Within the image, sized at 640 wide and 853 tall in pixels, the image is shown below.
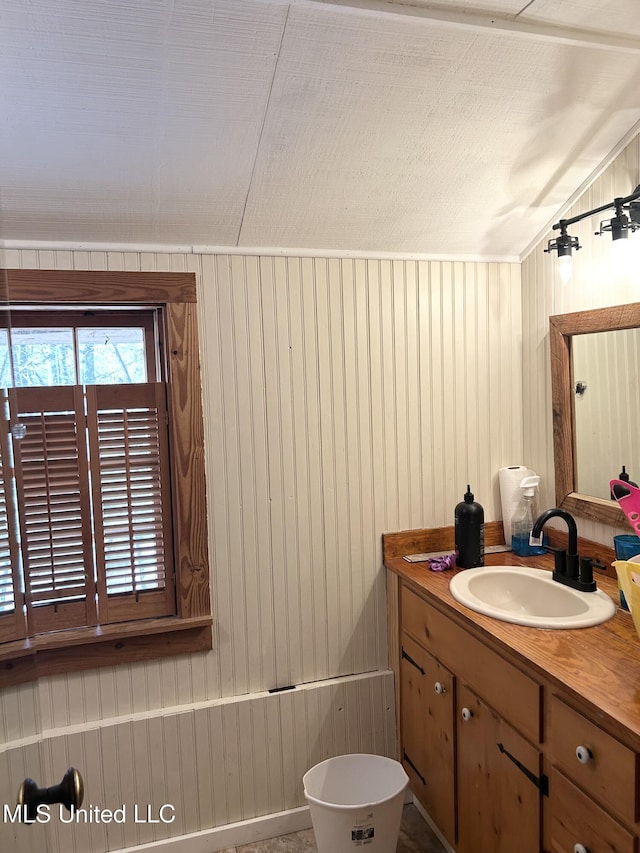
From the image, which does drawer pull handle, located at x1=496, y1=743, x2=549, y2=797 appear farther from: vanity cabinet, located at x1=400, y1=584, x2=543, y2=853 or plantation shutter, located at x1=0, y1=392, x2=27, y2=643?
plantation shutter, located at x1=0, y1=392, x2=27, y2=643

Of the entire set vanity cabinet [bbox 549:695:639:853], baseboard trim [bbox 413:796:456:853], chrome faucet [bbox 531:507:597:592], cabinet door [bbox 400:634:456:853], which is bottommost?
baseboard trim [bbox 413:796:456:853]

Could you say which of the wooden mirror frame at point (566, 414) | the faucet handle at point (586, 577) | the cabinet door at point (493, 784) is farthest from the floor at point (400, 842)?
the wooden mirror frame at point (566, 414)

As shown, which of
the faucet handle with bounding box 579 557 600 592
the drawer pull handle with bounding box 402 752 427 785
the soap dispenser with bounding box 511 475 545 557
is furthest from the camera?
the soap dispenser with bounding box 511 475 545 557

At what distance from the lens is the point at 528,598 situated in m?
2.02

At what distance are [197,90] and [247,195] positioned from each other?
15.8 inches

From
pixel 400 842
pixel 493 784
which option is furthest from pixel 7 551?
pixel 400 842

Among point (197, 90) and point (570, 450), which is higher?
point (197, 90)

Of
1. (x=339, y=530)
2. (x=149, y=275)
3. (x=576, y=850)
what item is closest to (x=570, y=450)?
(x=339, y=530)

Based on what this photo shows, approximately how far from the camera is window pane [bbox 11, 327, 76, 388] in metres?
2.02

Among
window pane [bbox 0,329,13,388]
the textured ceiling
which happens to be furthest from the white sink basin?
window pane [bbox 0,329,13,388]

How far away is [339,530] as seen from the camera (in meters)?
2.29

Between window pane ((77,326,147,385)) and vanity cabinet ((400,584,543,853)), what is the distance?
1172 mm

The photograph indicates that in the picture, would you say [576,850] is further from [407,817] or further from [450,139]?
[450,139]

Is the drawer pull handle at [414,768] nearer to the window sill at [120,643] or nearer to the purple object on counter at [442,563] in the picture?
the purple object on counter at [442,563]
